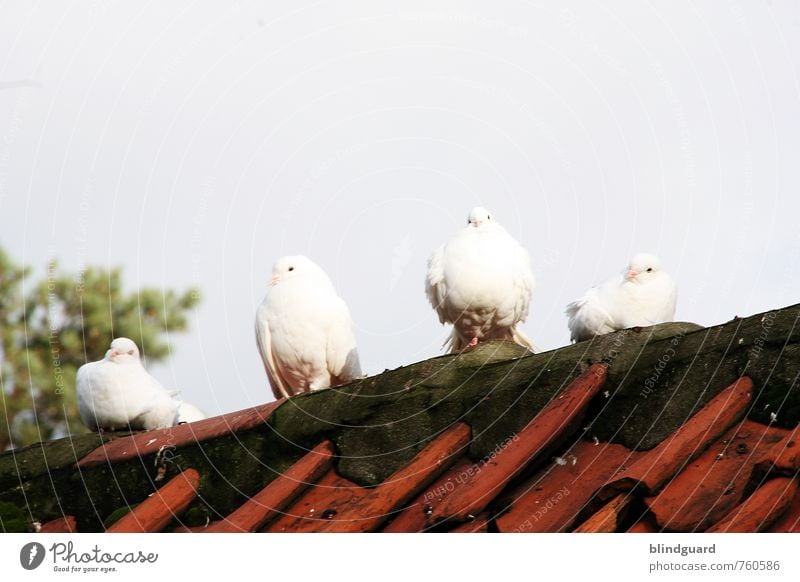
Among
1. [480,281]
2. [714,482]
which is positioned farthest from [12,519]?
[714,482]

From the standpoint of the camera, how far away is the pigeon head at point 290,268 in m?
9.02

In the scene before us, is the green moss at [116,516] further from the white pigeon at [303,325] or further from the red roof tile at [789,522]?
the red roof tile at [789,522]

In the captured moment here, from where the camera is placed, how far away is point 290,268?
29.7 feet

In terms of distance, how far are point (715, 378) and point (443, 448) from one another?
1495 mm

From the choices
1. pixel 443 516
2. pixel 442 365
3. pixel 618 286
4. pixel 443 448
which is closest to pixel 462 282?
pixel 618 286

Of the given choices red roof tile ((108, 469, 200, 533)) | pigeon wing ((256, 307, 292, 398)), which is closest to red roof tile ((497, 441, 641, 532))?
red roof tile ((108, 469, 200, 533))

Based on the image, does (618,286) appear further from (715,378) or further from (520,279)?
(715,378)

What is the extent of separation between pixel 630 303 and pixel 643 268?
307 mm

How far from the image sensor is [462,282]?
28.7 feet

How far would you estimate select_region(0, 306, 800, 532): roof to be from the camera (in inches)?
206

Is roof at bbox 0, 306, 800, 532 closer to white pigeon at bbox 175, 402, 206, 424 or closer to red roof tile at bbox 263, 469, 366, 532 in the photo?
red roof tile at bbox 263, 469, 366, 532
